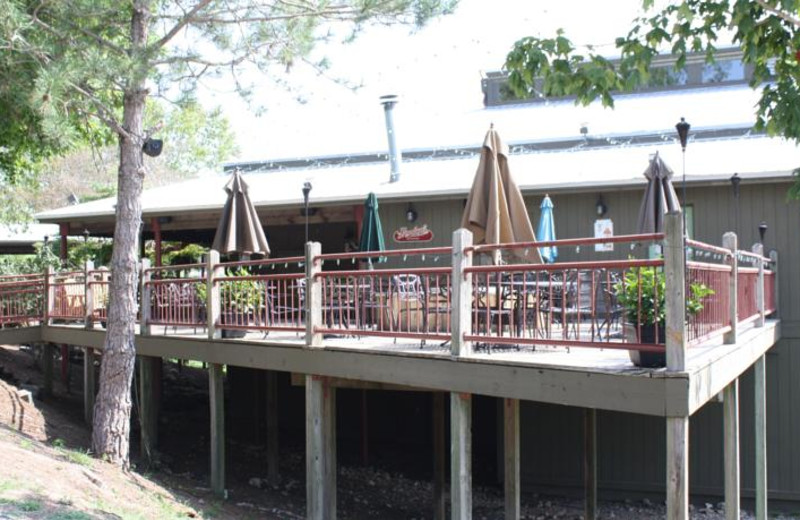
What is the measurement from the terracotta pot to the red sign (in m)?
6.96

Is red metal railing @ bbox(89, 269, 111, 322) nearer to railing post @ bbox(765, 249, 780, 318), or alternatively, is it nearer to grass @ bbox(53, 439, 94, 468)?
grass @ bbox(53, 439, 94, 468)

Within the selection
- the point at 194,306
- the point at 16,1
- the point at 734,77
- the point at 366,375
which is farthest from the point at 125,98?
the point at 734,77

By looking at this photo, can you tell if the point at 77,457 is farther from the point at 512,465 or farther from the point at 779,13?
the point at 779,13

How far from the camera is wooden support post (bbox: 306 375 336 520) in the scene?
8703mm

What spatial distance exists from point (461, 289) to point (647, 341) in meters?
1.73

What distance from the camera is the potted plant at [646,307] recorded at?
576 centimetres

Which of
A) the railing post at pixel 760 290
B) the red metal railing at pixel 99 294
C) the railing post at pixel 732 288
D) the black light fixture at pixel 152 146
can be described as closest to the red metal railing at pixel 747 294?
the railing post at pixel 760 290

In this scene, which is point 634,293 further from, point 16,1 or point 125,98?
point 16,1

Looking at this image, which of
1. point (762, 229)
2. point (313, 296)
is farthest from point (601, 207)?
point (313, 296)

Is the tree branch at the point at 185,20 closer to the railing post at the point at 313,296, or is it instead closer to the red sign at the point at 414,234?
the railing post at the point at 313,296

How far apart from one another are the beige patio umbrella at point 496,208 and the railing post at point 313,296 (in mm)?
1661

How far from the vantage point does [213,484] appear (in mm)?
10672

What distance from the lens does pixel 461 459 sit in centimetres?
719

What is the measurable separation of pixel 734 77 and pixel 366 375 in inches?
453
